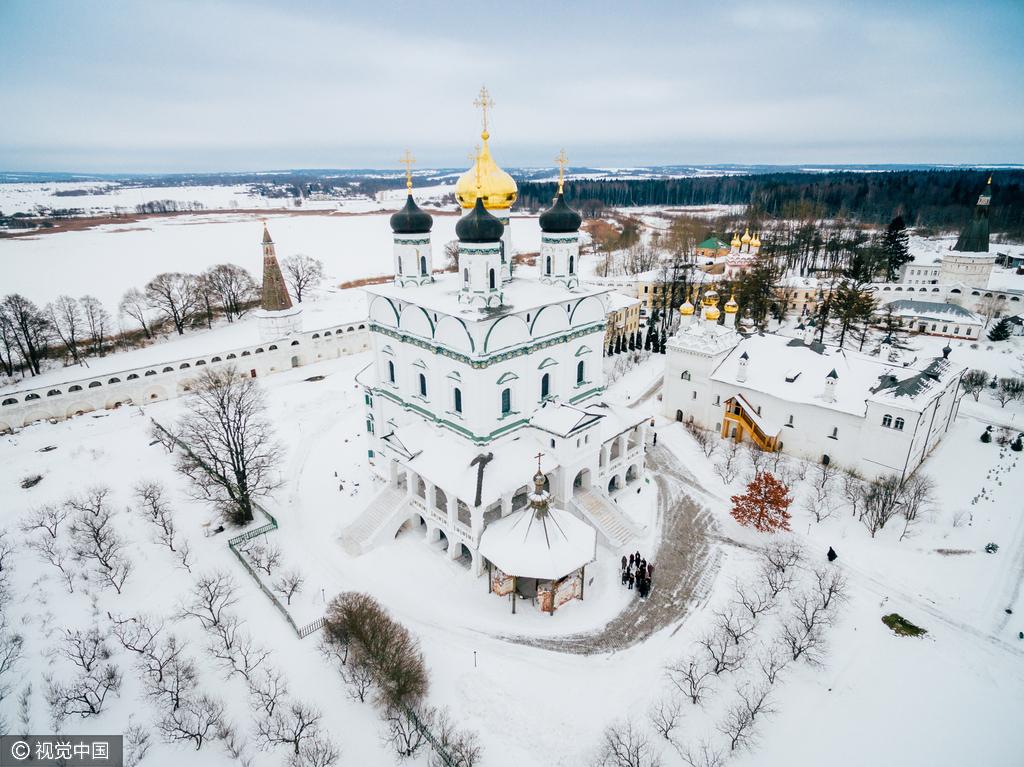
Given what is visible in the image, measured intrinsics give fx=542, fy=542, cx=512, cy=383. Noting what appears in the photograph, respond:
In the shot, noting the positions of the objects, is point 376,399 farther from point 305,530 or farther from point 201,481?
point 201,481

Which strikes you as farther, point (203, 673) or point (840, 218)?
point (840, 218)

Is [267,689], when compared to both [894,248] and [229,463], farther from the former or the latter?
[894,248]

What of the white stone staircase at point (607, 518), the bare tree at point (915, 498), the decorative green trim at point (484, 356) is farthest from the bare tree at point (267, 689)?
the bare tree at point (915, 498)

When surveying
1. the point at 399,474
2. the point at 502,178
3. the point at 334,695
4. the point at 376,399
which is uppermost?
the point at 502,178

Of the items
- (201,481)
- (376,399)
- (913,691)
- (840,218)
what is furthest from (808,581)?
(840,218)

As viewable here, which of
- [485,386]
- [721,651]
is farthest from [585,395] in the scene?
[721,651]

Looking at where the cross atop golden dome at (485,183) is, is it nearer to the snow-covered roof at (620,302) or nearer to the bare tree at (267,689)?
the bare tree at (267,689)
